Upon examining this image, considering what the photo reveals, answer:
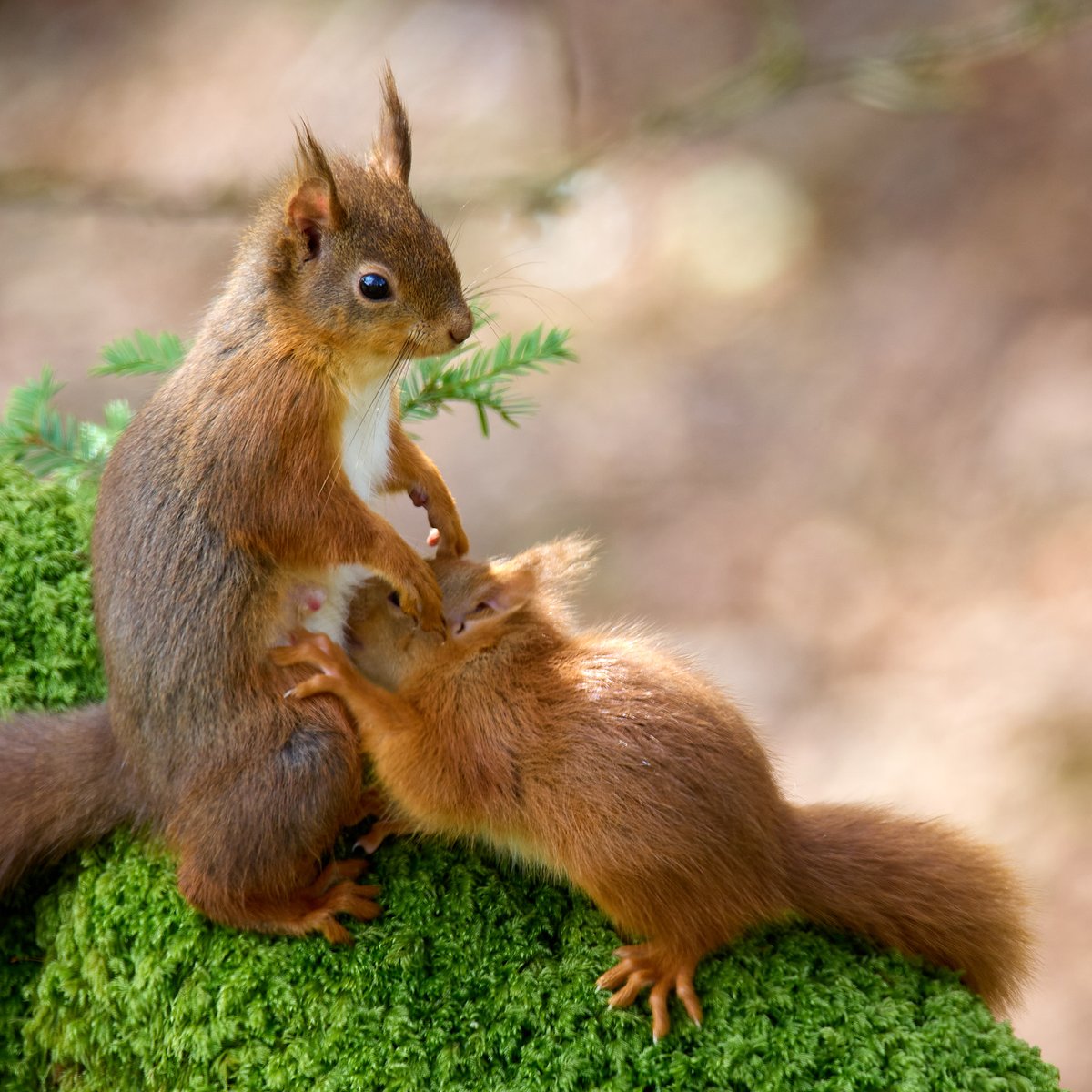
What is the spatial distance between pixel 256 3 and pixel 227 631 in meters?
8.36

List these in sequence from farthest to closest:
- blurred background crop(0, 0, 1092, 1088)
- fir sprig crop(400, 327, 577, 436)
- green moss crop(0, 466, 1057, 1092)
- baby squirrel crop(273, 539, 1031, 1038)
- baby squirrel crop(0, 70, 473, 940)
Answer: blurred background crop(0, 0, 1092, 1088)
fir sprig crop(400, 327, 577, 436)
baby squirrel crop(0, 70, 473, 940)
baby squirrel crop(273, 539, 1031, 1038)
green moss crop(0, 466, 1057, 1092)

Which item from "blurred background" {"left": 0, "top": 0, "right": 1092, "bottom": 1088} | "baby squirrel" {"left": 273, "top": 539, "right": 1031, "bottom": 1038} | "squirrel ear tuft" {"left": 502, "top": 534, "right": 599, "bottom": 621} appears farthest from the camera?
"blurred background" {"left": 0, "top": 0, "right": 1092, "bottom": 1088}

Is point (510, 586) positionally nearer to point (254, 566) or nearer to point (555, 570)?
point (555, 570)

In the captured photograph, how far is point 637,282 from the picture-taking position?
28.8ft

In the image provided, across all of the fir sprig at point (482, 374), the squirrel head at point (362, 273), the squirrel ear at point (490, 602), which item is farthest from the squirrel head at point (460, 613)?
the squirrel head at point (362, 273)

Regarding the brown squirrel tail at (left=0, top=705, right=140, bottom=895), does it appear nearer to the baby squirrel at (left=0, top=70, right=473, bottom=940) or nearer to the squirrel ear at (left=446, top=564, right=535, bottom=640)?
the baby squirrel at (left=0, top=70, right=473, bottom=940)

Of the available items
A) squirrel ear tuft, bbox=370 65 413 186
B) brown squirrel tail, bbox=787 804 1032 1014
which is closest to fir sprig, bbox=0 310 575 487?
squirrel ear tuft, bbox=370 65 413 186

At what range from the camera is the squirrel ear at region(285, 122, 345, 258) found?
2.73 metres

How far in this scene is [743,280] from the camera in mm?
8727

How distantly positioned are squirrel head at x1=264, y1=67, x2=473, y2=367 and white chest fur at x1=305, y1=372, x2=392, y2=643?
14 centimetres

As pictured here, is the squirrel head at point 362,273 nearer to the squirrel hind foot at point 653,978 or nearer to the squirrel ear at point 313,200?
the squirrel ear at point 313,200

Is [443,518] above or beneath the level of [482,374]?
beneath

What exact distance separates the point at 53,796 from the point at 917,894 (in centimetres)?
188

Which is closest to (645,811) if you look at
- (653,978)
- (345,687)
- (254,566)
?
(653,978)
